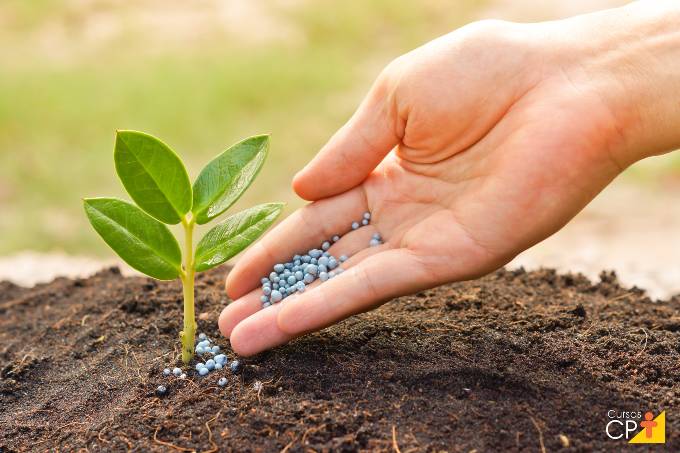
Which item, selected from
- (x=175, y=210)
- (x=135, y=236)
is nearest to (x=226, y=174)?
(x=175, y=210)

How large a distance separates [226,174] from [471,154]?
0.62m

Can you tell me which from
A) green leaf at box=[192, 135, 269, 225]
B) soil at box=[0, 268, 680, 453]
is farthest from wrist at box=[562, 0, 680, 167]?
green leaf at box=[192, 135, 269, 225]

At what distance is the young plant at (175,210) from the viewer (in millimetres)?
1600

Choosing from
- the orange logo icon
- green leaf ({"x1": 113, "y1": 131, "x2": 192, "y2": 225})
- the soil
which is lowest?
the orange logo icon

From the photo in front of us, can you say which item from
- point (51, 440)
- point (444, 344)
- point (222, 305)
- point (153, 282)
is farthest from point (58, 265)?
point (444, 344)

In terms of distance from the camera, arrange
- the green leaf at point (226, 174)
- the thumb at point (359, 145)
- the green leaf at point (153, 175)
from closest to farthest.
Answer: the green leaf at point (153, 175), the green leaf at point (226, 174), the thumb at point (359, 145)

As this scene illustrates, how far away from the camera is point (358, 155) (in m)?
1.89

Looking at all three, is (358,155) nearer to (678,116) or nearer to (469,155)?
(469,155)

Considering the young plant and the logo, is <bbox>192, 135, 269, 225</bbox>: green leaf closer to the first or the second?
the young plant

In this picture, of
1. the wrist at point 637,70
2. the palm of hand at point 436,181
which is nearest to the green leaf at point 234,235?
the palm of hand at point 436,181

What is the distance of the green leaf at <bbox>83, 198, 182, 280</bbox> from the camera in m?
1.62

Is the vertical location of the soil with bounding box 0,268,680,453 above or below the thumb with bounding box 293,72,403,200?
below

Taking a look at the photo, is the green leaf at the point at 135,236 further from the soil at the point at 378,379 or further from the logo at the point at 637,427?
the logo at the point at 637,427

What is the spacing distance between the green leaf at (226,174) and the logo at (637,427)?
927 millimetres
